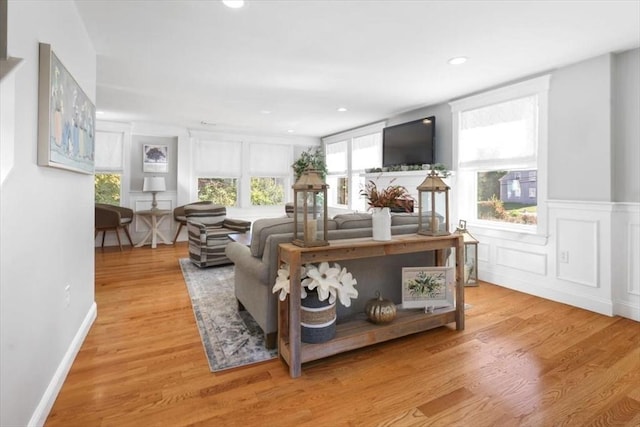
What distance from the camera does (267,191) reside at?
291 inches

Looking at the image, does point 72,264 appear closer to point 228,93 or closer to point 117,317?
point 117,317

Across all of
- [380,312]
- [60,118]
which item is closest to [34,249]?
[60,118]

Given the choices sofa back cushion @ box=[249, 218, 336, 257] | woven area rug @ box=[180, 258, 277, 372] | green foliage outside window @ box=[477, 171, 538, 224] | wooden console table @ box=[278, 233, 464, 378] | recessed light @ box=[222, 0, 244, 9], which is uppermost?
recessed light @ box=[222, 0, 244, 9]

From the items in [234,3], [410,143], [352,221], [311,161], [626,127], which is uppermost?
[234,3]

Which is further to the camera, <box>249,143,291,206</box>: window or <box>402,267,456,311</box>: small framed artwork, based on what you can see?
<box>249,143,291,206</box>: window

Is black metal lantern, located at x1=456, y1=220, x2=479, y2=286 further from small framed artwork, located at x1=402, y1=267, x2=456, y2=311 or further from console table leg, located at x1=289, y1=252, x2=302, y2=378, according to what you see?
console table leg, located at x1=289, y1=252, x2=302, y2=378

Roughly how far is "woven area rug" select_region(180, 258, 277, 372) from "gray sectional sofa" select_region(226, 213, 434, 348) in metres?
0.13

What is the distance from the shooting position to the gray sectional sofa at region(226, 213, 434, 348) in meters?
2.18

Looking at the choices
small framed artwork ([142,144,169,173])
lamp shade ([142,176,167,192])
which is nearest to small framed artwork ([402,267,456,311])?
lamp shade ([142,176,167,192])

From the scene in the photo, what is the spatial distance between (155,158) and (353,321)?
563 centimetres

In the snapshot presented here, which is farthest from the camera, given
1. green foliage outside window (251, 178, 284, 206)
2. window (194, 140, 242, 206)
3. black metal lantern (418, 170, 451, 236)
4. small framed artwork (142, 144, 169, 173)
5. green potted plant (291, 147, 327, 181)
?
green foliage outside window (251, 178, 284, 206)

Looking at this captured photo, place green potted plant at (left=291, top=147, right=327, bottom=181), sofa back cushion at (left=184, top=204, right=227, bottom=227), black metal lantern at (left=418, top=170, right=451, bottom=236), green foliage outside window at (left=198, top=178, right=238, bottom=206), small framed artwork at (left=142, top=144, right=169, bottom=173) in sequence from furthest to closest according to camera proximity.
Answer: green potted plant at (left=291, top=147, right=327, bottom=181)
green foliage outside window at (left=198, top=178, right=238, bottom=206)
small framed artwork at (left=142, top=144, right=169, bottom=173)
sofa back cushion at (left=184, top=204, right=227, bottom=227)
black metal lantern at (left=418, top=170, right=451, bottom=236)

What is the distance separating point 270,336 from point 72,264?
4.56 ft

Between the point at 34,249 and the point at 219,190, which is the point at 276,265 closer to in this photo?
the point at 34,249
